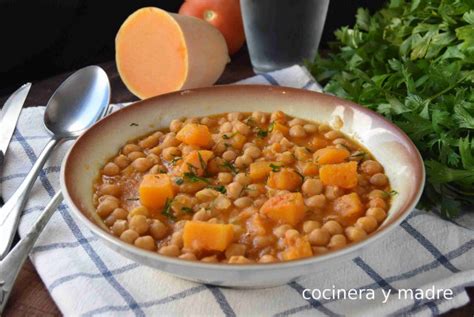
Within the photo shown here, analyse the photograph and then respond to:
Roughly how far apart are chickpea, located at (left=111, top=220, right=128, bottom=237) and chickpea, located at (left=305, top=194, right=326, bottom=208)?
1.73 ft

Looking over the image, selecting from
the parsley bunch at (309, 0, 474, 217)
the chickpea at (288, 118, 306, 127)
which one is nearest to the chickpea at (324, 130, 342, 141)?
the chickpea at (288, 118, 306, 127)

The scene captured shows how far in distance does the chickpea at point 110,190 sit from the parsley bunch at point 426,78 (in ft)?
3.27

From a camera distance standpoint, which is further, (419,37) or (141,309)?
(419,37)

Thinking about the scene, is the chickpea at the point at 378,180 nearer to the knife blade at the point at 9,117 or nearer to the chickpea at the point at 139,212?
the chickpea at the point at 139,212

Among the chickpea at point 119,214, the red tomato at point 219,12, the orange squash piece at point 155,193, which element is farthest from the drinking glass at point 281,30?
the chickpea at point 119,214

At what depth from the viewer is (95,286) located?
1938 millimetres

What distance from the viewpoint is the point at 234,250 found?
1.82m

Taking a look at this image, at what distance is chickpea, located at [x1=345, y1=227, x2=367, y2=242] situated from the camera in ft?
6.22

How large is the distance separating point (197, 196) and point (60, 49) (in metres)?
1.82

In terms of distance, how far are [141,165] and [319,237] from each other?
0.68 metres

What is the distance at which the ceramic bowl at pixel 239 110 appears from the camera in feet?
5.48

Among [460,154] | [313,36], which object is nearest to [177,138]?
[460,154]

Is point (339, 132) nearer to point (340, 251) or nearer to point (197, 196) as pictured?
point (197, 196)

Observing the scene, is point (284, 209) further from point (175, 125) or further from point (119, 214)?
point (175, 125)
